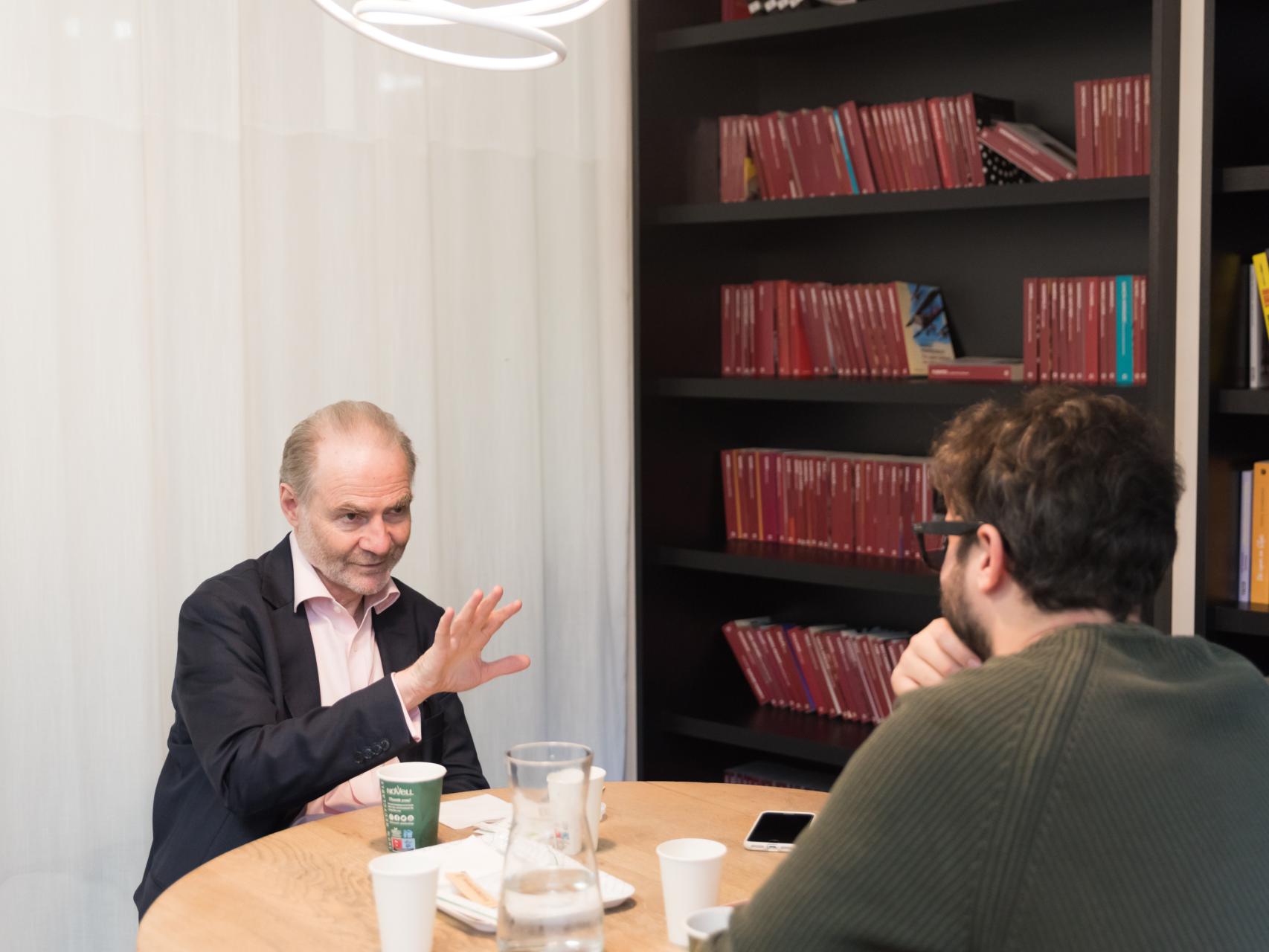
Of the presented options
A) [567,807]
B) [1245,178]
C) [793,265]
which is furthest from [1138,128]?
[567,807]

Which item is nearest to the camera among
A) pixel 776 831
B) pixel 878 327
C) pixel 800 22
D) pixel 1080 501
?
pixel 1080 501

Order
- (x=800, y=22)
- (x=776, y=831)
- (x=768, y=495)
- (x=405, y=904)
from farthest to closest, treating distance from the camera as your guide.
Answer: (x=768, y=495) < (x=800, y=22) < (x=776, y=831) < (x=405, y=904)

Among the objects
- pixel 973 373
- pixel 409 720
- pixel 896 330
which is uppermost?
pixel 896 330

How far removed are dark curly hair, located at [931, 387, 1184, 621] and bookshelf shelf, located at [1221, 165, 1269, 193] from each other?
147 centimetres

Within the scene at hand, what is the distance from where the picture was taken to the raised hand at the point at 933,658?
154 centimetres

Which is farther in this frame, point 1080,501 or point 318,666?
point 318,666

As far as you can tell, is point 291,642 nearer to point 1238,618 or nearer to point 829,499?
point 829,499

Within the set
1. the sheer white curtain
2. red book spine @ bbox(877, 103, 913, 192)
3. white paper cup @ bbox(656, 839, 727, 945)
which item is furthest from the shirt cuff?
red book spine @ bbox(877, 103, 913, 192)

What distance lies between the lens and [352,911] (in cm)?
149

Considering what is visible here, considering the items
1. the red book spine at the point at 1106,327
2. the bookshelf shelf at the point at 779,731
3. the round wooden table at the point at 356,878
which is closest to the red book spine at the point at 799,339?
the red book spine at the point at 1106,327

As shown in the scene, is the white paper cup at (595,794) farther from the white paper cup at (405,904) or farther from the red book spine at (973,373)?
the red book spine at (973,373)

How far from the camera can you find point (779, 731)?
321 centimetres

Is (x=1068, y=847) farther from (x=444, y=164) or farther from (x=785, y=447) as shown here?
(x=785, y=447)

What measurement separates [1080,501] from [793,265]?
2489 mm
